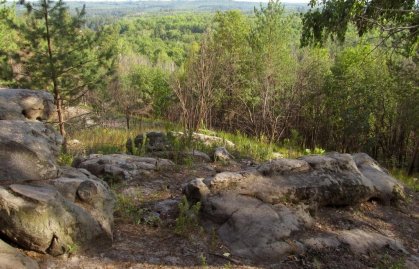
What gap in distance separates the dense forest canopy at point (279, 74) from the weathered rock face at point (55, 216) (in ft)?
13.8

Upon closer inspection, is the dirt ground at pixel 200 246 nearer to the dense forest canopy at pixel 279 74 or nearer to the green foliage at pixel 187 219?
the green foliage at pixel 187 219

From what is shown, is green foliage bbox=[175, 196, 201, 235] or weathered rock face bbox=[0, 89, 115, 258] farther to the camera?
green foliage bbox=[175, 196, 201, 235]

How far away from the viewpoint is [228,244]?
426 centimetres

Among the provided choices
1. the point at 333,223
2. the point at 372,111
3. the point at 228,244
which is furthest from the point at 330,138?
the point at 228,244

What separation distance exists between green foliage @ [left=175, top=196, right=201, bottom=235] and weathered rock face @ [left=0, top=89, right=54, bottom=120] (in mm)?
2625

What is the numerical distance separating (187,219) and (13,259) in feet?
6.41

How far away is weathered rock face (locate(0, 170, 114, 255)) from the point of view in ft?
11.1

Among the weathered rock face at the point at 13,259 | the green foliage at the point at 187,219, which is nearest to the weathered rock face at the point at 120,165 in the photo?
the green foliage at the point at 187,219

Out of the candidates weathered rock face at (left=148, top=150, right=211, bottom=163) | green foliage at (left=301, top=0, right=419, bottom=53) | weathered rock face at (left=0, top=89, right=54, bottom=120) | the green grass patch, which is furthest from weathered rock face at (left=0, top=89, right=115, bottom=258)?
the green grass patch

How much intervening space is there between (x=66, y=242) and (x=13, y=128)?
1527 millimetres

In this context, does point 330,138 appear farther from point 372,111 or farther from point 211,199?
point 211,199

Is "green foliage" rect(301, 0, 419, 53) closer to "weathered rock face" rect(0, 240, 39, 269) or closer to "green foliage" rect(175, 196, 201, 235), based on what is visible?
"green foliage" rect(175, 196, 201, 235)

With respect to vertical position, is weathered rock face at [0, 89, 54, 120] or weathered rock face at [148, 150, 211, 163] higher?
weathered rock face at [0, 89, 54, 120]

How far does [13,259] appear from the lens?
311 cm
